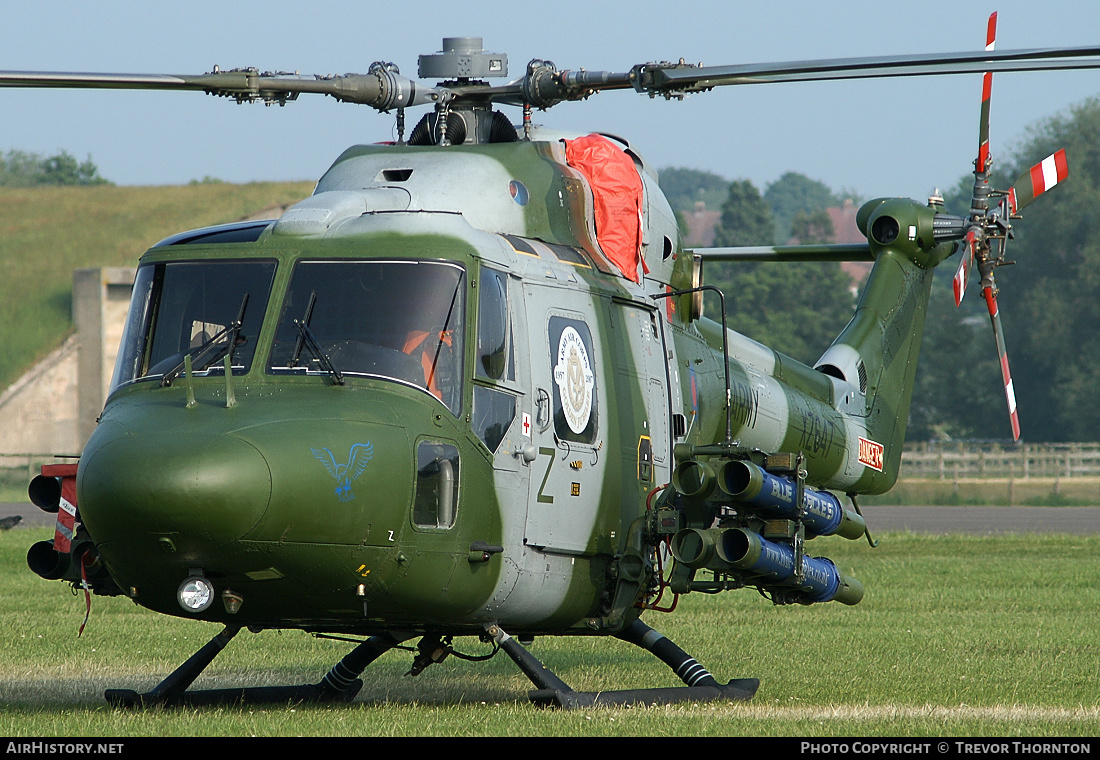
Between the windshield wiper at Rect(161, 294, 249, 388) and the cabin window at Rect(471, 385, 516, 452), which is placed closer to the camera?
the windshield wiper at Rect(161, 294, 249, 388)

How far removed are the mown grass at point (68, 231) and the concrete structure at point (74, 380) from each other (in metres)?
1.45

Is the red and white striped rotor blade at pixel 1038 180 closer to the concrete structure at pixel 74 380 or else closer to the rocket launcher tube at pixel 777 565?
the rocket launcher tube at pixel 777 565

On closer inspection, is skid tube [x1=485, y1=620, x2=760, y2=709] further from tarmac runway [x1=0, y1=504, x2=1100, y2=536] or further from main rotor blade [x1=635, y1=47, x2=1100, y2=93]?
tarmac runway [x1=0, y1=504, x2=1100, y2=536]

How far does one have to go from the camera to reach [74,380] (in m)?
48.0

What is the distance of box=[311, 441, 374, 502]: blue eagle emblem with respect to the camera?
7.61 m

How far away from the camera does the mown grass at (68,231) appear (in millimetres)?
51781

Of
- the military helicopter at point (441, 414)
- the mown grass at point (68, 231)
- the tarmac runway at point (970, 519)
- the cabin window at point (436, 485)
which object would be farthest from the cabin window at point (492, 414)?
the mown grass at point (68, 231)

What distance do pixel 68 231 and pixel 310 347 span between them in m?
52.7

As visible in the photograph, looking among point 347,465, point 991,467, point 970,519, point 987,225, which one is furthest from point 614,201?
point 991,467

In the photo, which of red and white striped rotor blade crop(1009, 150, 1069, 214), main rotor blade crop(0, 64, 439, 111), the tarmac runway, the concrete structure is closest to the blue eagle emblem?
main rotor blade crop(0, 64, 439, 111)

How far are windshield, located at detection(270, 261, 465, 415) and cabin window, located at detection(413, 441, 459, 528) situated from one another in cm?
29

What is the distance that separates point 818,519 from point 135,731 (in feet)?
15.2

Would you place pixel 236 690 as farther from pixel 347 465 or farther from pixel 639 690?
pixel 347 465
